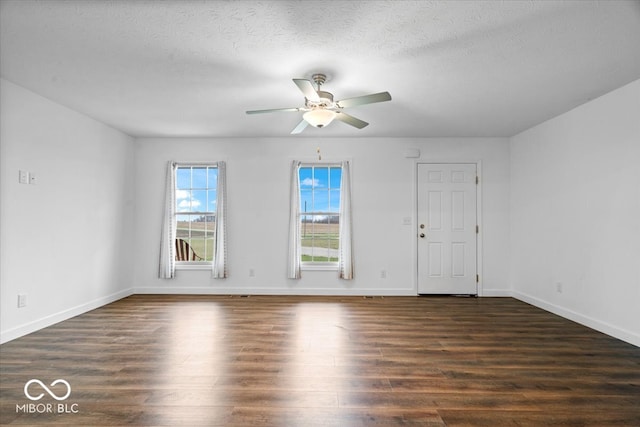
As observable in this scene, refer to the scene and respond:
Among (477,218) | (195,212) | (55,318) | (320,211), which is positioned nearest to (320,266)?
(320,211)

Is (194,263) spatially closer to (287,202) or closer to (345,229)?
(287,202)

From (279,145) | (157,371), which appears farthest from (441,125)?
(157,371)

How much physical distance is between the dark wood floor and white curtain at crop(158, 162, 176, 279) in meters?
1.17

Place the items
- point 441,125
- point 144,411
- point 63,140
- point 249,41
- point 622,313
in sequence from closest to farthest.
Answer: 1. point 144,411
2. point 249,41
3. point 622,313
4. point 63,140
5. point 441,125

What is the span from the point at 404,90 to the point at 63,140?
156 inches

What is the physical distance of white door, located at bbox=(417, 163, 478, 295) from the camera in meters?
5.46

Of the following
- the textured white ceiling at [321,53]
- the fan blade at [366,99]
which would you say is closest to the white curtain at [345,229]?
the textured white ceiling at [321,53]

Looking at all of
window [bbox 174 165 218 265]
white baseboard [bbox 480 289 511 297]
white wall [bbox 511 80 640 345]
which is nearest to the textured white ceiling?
white wall [bbox 511 80 640 345]

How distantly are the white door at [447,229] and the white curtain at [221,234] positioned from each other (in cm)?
314

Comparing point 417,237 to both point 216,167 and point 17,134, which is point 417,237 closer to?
point 216,167

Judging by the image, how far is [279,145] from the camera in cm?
554

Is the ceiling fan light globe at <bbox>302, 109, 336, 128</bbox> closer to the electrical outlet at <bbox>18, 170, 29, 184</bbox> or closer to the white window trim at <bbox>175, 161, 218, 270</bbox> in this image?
the white window trim at <bbox>175, 161, 218, 270</bbox>

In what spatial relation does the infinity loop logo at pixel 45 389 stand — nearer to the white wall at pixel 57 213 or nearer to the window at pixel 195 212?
the white wall at pixel 57 213

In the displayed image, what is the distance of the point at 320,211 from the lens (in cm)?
559
